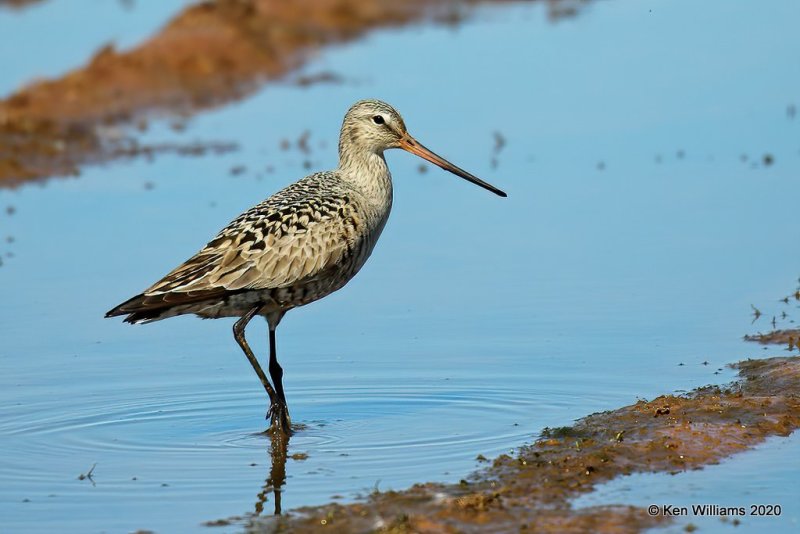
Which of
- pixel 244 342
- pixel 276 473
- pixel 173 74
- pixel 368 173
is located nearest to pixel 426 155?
pixel 368 173

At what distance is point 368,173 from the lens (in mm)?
9297

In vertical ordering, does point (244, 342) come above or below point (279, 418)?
above

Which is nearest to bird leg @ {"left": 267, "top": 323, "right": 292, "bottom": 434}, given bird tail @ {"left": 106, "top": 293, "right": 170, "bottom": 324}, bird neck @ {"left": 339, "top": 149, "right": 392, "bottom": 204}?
bird tail @ {"left": 106, "top": 293, "right": 170, "bottom": 324}

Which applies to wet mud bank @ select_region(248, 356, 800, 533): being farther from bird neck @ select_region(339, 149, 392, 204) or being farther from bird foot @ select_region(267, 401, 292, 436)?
bird neck @ select_region(339, 149, 392, 204)

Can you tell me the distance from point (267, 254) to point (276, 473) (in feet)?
4.14

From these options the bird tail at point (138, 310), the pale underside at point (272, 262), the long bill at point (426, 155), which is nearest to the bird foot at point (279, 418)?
the pale underside at point (272, 262)

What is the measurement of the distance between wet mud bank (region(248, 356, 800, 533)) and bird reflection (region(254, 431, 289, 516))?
0.28 metres

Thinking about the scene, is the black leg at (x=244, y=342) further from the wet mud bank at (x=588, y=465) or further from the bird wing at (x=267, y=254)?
the wet mud bank at (x=588, y=465)

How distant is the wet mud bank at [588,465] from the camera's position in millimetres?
6883

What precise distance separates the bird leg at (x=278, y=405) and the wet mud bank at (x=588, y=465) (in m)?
1.40

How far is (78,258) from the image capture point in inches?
482

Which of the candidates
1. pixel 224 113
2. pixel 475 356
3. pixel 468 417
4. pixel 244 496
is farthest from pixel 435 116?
pixel 244 496

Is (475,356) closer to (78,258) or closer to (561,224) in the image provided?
(561,224)

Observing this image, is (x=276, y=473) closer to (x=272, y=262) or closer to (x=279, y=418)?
(x=279, y=418)
